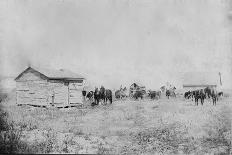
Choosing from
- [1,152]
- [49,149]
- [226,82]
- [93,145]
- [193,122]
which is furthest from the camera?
[226,82]

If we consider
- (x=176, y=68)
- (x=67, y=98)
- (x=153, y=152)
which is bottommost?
(x=153, y=152)

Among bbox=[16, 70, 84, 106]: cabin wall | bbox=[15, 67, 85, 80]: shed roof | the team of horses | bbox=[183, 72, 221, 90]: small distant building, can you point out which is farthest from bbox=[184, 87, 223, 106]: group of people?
bbox=[183, 72, 221, 90]: small distant building

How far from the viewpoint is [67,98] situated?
112 feet

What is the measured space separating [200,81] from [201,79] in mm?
1141

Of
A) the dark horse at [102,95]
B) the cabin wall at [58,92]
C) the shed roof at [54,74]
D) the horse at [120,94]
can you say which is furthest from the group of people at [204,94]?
the cabin wall at [58,92]

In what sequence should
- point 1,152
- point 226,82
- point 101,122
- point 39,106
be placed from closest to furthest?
point 1,152 → point 101,122 → point 39,106 → point 226,82

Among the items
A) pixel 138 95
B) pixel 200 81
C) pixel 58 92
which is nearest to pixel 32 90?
pixel 58 92

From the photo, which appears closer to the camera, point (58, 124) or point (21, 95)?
point (58, 124)

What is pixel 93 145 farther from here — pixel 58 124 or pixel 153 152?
pixel 58 124

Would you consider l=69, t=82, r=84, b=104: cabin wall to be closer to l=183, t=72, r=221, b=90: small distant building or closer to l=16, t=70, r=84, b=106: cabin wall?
l=16, t=70, r=84, b=106: cabin wall

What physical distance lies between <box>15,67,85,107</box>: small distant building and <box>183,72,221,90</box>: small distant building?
4441 cm

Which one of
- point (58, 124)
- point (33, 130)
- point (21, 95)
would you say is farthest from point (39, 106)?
point (33, 130)

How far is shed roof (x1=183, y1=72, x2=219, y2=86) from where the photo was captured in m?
73.6

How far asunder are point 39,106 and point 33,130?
1435 cm
